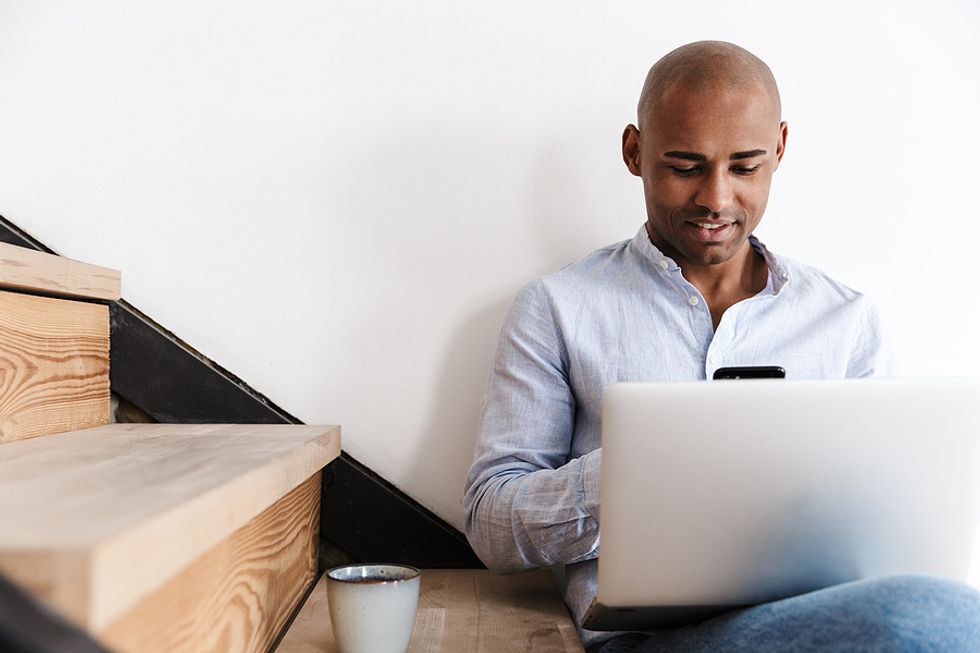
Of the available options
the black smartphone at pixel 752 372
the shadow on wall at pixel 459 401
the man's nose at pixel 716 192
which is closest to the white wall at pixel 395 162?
the shadow on wall at pixel 459 401

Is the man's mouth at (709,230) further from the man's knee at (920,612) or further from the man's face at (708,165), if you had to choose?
the man's knee at (920,612)

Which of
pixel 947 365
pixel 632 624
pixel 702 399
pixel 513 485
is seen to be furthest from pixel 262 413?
pixel 947 365

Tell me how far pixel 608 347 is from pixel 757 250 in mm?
316

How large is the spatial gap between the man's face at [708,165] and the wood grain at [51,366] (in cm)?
83

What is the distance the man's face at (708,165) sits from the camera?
122 centimetres

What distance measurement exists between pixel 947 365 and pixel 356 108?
1.07m

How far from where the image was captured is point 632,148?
53.0 inches

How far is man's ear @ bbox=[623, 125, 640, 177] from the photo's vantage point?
1336mm

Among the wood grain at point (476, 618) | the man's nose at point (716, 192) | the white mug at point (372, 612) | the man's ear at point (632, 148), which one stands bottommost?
the wood grain at point (476, 618)

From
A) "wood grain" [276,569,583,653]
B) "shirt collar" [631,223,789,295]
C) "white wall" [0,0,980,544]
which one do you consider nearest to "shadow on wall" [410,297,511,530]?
"white wall" [0,0,980,544]

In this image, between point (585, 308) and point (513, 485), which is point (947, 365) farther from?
point (513, 485)

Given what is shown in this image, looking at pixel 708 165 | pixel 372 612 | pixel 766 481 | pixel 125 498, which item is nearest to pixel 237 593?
pixel 372 612

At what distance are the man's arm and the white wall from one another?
0.13m

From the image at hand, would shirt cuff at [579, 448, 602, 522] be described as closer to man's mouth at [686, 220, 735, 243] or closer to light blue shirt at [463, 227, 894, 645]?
light blue shirt at [463, 227, 894, 645]
